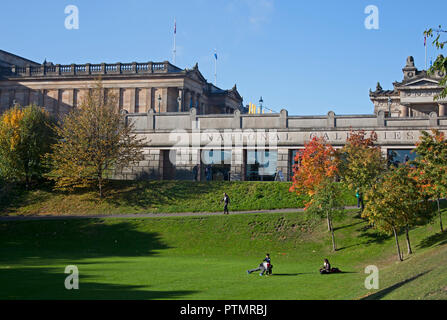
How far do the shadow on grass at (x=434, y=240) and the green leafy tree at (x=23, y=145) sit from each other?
128ft

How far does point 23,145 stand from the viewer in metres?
56.1

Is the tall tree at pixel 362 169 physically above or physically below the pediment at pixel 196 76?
below

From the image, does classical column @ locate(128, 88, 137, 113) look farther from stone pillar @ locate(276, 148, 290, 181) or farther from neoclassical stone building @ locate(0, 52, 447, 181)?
stone pillar @ locate(276, 148, 290, 181)

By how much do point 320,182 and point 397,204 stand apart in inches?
319

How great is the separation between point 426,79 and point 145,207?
49413 millimetres

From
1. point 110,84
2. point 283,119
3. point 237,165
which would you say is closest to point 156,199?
point 237,165

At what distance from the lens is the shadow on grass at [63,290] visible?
64.0ft

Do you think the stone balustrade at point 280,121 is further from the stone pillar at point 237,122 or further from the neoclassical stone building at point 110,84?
the neoclassical stone building at point 110,84

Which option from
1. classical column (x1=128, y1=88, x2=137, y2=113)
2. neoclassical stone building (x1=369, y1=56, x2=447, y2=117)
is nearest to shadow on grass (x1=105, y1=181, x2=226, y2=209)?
neoclassical stone building (x1=369, y1=56, x2=447, y2=117)

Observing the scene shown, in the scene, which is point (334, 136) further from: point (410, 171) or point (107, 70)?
point (107, 70)

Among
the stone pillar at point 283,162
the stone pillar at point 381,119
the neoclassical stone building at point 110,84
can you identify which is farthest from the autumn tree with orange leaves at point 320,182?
the neoclassical stone building at point 110,84

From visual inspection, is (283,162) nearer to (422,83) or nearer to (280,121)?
(280,121)

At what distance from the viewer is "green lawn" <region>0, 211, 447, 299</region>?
2058cm

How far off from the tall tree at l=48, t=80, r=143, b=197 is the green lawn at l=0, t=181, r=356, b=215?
1.75 m
